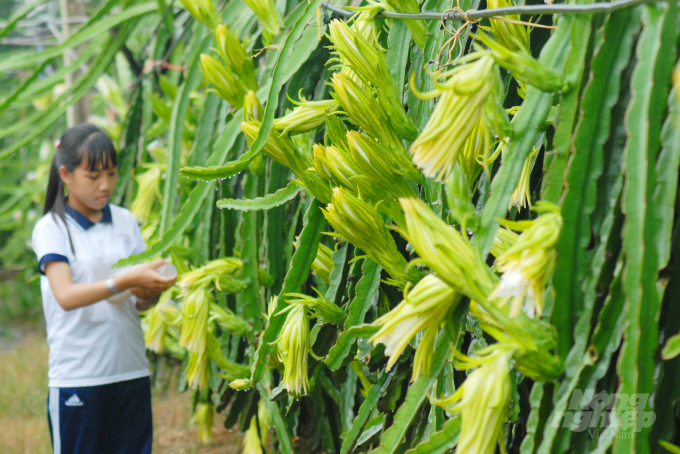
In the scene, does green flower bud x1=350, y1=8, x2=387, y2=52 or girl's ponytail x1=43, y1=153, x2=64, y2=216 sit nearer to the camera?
green flower bud x1=350, y1=8, x2=387, y2=52

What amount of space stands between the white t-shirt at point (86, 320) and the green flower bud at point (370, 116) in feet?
3.23

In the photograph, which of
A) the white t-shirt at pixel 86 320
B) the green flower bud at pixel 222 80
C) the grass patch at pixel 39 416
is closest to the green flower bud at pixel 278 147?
the green flower bud at pixel 222 80

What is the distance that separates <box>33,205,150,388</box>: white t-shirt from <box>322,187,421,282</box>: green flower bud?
95cm

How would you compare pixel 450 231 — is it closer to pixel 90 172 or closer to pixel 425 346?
pixel 425 346

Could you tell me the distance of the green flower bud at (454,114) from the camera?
50 centimetres

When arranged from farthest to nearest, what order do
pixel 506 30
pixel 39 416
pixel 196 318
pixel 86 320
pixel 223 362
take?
pixel 39 416 → pixel 86 320 → pixel 223 362 → pixel 196 318 → pixel 506 30

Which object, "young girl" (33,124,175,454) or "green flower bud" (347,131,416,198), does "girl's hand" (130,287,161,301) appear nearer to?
"young girl" (33,124,175,454)

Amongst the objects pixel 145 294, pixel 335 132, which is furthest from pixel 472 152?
pixel 145 294

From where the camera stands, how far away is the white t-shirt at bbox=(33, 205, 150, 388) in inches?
56.2

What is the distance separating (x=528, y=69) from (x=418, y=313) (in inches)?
9.7

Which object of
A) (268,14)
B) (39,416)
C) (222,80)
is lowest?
(39,416)

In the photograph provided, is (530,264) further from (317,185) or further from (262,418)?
(262,418)

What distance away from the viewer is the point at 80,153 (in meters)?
1.44

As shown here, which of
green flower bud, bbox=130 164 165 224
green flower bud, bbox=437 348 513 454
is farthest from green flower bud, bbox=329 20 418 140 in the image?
green flower bud, bbox=130 164 165 224
